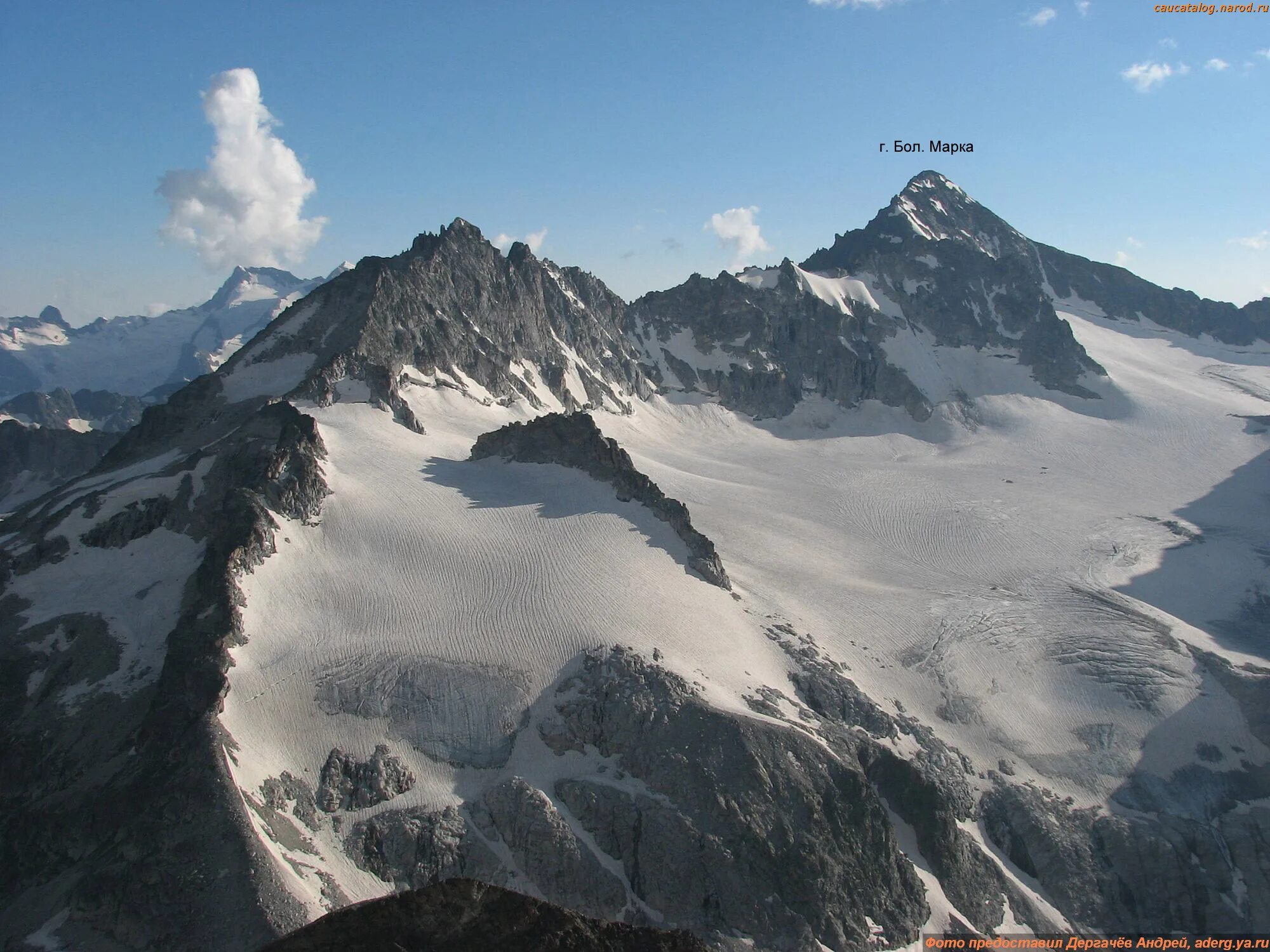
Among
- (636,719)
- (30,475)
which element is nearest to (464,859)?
(636,719)

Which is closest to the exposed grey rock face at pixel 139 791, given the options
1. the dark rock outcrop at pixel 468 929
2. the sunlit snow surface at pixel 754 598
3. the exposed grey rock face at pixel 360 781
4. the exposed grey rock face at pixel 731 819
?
the exposed grey rock face at pixel 360 781

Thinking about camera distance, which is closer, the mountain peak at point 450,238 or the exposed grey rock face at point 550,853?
the exposed grey rock face at point 550,853

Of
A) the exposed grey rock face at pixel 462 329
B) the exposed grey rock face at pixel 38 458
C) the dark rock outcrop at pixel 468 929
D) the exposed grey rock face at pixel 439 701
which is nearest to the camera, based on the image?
the dark rock outcrop at pixel 468 929

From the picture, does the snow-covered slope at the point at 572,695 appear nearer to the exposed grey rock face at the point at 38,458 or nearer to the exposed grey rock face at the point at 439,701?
the exposed grey rock face at the point at 439,701

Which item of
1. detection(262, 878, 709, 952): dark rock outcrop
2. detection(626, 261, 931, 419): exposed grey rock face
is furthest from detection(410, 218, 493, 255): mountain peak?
detection(262, 878, 709, 952): dark rock outcrop

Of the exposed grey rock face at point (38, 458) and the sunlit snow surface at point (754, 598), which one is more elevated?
the exposed grey rock face at point (38, 458)

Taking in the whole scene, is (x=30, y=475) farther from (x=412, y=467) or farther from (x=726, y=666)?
(x=726, y=666)

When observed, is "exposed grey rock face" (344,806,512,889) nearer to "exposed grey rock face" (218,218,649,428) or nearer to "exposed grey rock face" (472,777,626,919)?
"exposed grey rock face" (472,777,626,919)
